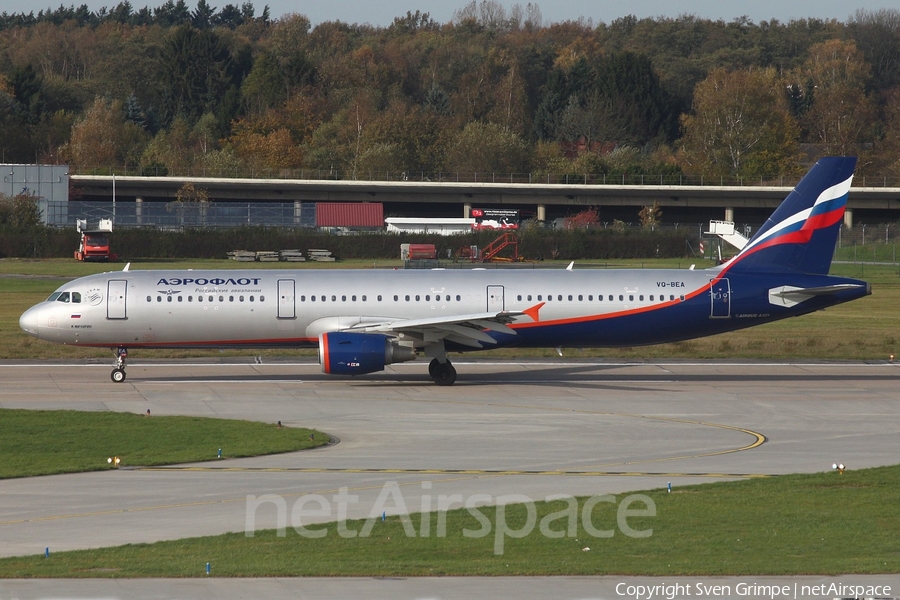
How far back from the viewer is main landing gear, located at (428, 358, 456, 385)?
33781 millimetres

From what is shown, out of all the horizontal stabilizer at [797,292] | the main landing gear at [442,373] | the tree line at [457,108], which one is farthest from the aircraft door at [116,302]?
the tree line at [457,108]

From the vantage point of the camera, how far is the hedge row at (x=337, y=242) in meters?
95.2

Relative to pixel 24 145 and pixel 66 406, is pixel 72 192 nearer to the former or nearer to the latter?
pixel 24 145

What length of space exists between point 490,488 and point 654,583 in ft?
22.1

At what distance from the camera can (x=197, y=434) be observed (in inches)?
985

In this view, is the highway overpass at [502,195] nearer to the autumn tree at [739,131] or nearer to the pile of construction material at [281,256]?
the autumn tree at [739,131]

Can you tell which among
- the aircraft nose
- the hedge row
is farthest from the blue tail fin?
the hedge row

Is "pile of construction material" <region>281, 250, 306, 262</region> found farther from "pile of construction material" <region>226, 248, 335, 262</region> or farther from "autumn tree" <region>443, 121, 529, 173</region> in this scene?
"autumn tree" <region>443, 121, 529, 173</region>

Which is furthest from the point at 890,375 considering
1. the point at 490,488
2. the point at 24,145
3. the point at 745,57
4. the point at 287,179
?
the point at 745,57

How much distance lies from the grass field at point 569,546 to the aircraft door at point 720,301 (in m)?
15.7

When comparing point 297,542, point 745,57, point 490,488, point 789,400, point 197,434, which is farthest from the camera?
point 745,57

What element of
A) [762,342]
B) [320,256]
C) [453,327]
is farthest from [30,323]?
[320,256]

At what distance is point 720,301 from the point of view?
34250mm

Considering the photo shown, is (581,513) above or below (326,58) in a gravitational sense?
below
